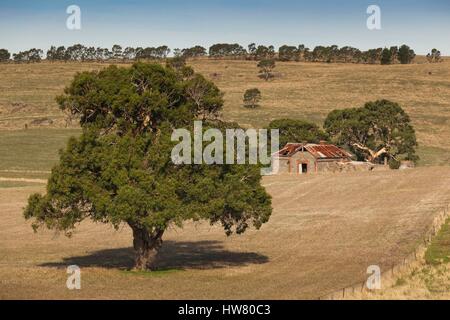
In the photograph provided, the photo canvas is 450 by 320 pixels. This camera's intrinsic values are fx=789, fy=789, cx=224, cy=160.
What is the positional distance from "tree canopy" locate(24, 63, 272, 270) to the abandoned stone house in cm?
6343

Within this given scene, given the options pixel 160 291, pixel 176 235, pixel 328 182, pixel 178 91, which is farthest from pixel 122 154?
pixel 328 182

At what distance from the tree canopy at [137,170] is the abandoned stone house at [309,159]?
6343 cm

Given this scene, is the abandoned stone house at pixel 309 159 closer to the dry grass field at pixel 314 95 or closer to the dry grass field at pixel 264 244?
the dry grass field at pixel 264 244

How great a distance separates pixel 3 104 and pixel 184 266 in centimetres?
11949

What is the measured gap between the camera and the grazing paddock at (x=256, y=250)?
3784 cm

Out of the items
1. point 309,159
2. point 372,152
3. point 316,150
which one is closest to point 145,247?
point 309,159

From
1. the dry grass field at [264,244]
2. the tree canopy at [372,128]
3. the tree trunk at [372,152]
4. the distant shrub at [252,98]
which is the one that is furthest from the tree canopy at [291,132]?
the distant shrub at [252,98]

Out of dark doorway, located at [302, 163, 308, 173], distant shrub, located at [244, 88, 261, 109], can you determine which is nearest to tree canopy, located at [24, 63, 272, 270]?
dark doorway, located at [302, 163, 308, 173]

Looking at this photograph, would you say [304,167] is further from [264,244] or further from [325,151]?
[264,244]

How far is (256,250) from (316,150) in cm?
5608

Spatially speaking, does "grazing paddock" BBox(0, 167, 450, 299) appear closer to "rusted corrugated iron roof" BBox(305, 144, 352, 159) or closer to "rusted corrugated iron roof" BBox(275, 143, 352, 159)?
"rusted corrugated iron roof" BBox(305, 144, 352, 159)

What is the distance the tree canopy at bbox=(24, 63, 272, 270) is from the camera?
40.4 m

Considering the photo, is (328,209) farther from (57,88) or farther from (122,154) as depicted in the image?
(57,88)
